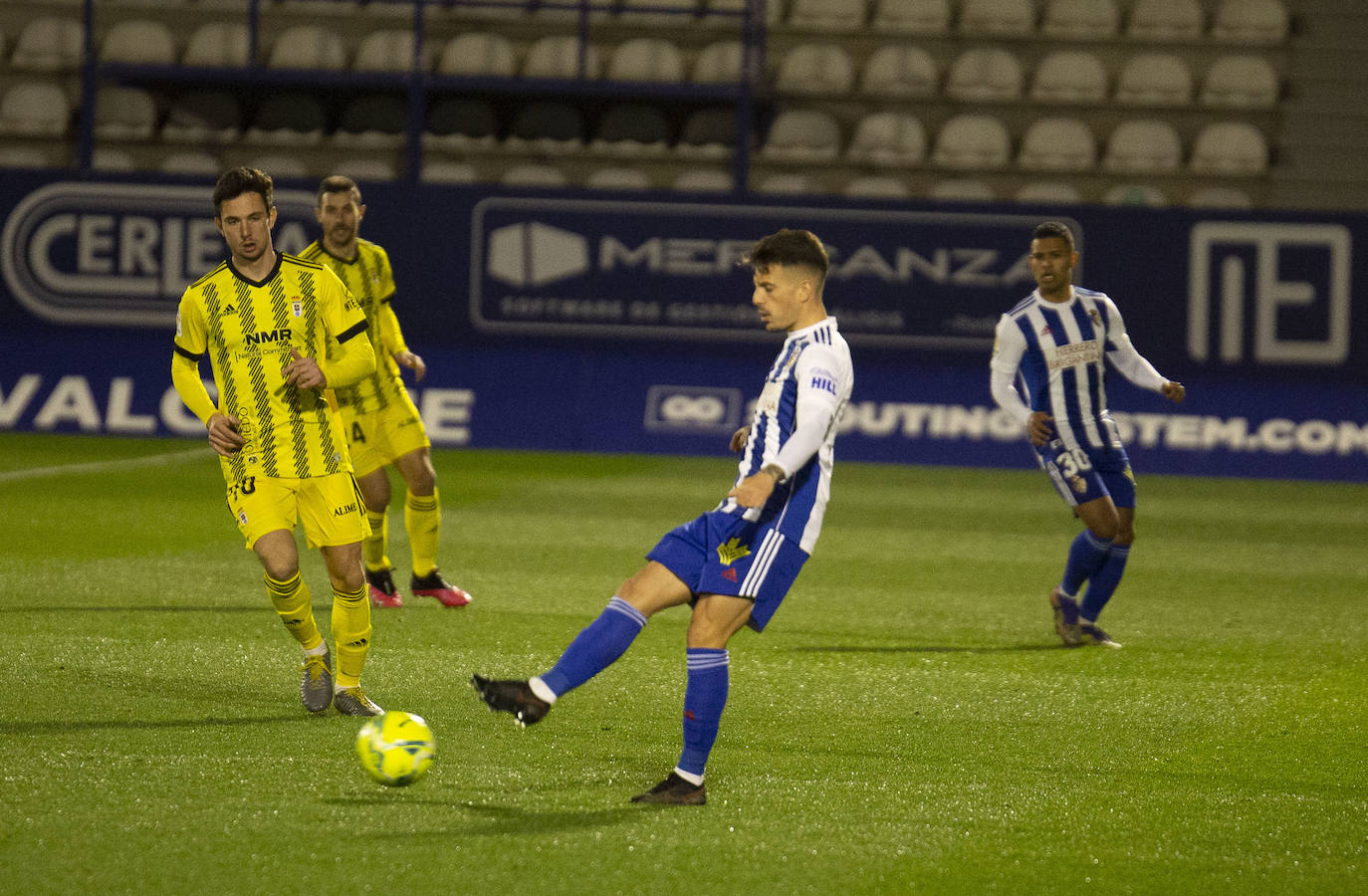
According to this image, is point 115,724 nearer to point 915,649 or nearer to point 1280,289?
point 915,649

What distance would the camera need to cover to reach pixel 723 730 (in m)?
5.53

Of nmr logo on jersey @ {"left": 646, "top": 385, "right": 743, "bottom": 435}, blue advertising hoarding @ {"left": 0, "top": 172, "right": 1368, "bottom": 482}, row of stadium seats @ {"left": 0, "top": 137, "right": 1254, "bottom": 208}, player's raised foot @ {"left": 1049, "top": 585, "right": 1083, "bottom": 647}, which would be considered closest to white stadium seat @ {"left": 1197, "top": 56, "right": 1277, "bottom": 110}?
row of stadium seats @ {"left": 0, "top": 137, "right": 1254, "bottom": 208}

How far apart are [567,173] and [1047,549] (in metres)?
9.34

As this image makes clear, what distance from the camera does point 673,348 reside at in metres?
14.8

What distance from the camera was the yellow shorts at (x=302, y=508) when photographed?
5367mm

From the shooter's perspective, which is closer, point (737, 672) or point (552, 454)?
point (737, 672)

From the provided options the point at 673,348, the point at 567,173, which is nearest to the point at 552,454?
the point at 673,348

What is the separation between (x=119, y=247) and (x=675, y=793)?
38.3ft

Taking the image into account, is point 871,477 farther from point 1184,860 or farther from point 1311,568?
point 1184,860

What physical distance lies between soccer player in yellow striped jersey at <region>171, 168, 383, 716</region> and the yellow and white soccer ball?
1020 millimetres

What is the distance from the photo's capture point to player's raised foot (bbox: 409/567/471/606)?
7809 mm

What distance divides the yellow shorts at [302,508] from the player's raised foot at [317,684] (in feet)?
1.39

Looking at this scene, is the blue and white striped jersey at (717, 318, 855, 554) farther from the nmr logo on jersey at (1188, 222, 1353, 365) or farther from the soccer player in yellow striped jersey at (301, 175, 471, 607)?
the nmr logo on jersey at (1188, 222, 1353, 365)

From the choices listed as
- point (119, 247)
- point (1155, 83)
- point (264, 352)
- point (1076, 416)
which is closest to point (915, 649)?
point (1076, 416)
